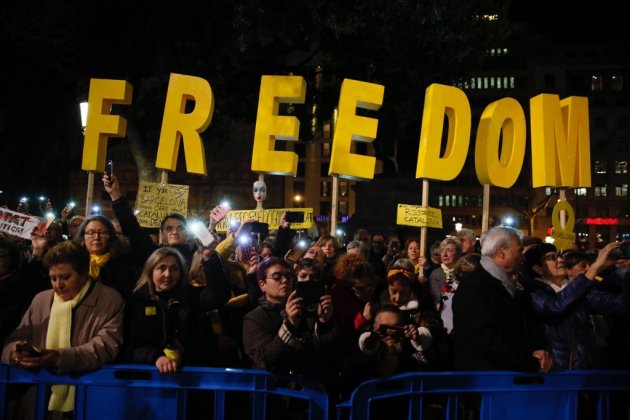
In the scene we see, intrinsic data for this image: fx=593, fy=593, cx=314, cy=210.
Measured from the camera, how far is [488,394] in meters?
3.51

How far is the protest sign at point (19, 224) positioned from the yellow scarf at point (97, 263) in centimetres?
231

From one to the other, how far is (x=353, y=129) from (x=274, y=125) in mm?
1422

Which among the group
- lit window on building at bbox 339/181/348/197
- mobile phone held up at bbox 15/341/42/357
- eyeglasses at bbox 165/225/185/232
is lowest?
mobile phone held up at bbox 15/341/42/357

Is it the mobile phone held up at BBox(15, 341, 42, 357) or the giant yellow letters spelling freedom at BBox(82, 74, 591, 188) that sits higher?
the giant yellow letters spelling freedom at BBox(82, 74, 591, 188)

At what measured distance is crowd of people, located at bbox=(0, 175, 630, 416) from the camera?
12.0ft

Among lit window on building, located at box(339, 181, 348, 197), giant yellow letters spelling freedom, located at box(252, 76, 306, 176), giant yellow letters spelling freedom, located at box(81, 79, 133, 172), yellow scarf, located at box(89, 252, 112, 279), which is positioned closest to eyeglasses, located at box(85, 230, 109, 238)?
yellow scarf, located at box(89, 252, 112, 279)

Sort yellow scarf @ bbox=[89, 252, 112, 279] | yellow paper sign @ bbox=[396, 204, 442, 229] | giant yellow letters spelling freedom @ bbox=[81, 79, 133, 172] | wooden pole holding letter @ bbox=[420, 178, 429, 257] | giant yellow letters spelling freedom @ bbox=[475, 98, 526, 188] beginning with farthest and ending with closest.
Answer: giant yellow letters spelling freedom @ bbox=[475, 98, 526, 188]
giant yellow letters spelling freedom @ bbox=[81, 79, 133, 172]
yellow paper sign @ bbox=[396, 204, 442, 229]
wooden pole holding letter @ bbox=[420, 178, 429, 257]
yellow scarf @ bbox=[89, 252, 112, 279]

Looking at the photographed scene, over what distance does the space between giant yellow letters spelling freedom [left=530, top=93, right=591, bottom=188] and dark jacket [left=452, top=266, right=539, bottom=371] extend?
7269mm

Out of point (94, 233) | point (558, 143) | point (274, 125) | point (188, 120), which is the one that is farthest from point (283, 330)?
point (558, 143)

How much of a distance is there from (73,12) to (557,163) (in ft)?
37.1

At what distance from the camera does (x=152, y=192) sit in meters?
8.31

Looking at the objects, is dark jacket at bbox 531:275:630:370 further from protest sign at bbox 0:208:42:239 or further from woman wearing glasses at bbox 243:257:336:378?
protest sign at bbox 0:208:42:239

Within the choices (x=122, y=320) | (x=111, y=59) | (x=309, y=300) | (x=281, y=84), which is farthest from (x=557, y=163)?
(x=111, y=59)

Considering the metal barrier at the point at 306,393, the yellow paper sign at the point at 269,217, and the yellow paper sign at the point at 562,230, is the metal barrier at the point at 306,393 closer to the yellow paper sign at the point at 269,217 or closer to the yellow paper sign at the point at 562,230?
the yellow paper sign at the point at 269,217
